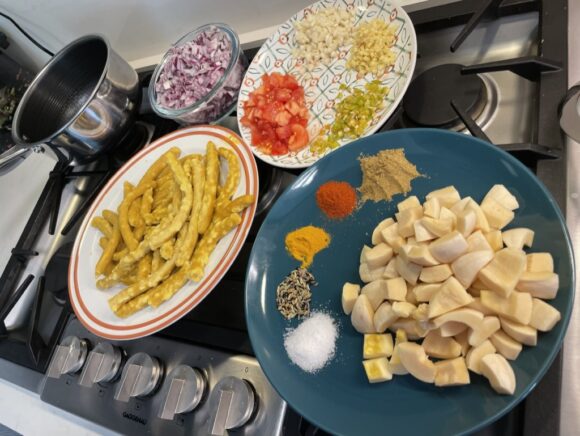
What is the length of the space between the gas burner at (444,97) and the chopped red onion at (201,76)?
1.61 feet

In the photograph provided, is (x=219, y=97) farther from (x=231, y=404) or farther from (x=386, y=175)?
(x=231, y=404)

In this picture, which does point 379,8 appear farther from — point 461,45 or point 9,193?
point 9,193

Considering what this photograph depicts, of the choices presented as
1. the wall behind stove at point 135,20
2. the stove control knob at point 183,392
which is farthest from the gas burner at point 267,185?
the wall behind stove at point 135,20

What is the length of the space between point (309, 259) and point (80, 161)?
804 millimetres

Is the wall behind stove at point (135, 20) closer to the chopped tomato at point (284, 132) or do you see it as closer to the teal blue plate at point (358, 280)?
the chopped tomato at point (284, 132)

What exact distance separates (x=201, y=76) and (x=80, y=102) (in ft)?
1.24

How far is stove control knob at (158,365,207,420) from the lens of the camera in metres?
0.76

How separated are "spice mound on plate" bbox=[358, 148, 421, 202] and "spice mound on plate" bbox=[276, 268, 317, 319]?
0.20 meters

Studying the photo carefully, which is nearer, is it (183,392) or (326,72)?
(183,392)

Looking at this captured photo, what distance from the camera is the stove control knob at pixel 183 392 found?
760 mm

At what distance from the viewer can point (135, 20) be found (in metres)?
1.34

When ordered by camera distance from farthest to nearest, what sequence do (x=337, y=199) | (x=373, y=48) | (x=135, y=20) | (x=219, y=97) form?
→ (x=135, y=20), (x=219, y=97), (x=373, y=48), (x=337, y=199)

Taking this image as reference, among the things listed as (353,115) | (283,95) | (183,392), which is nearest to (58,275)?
(183,392)

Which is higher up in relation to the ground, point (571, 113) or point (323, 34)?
point (323, 34)
